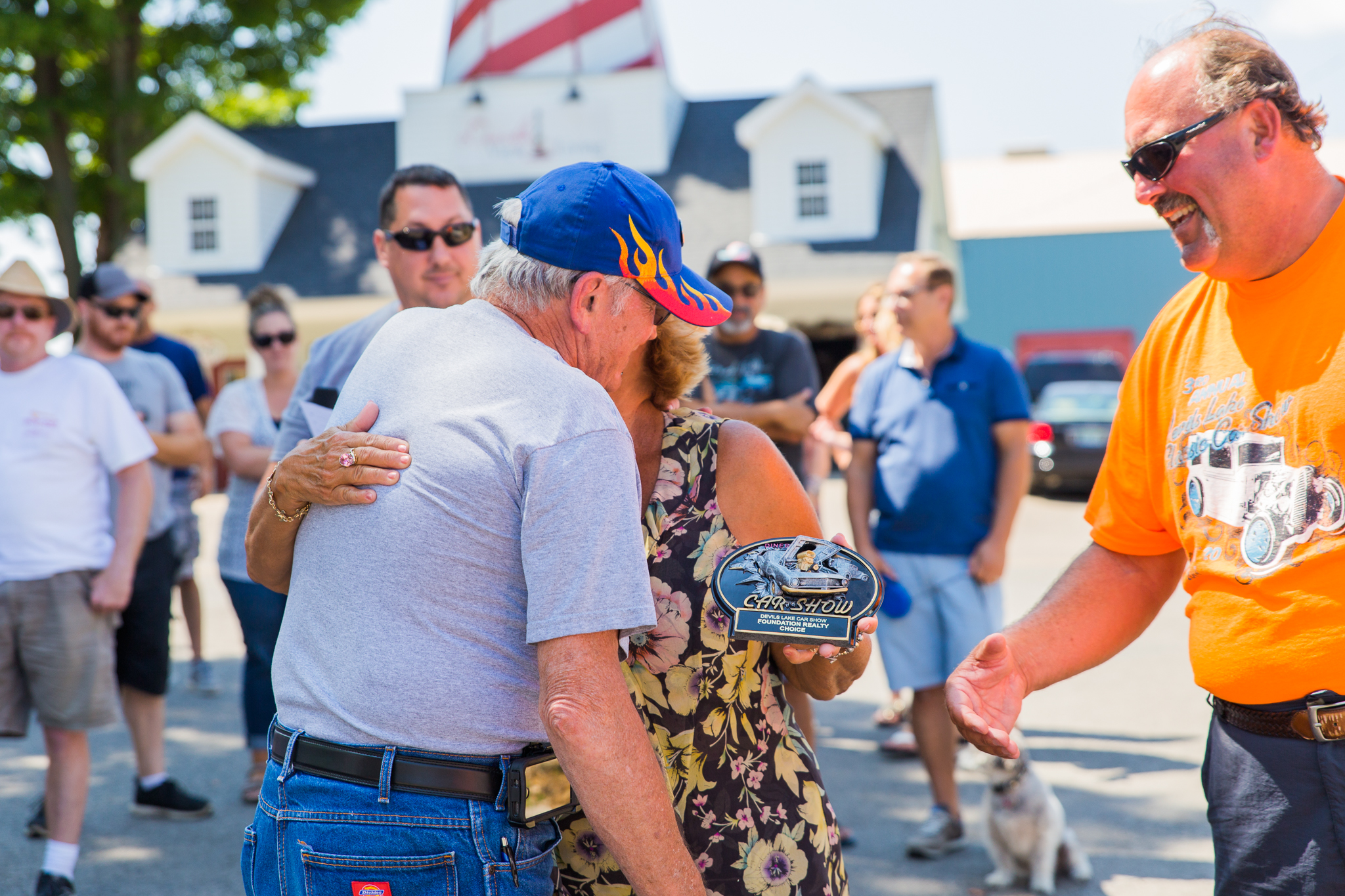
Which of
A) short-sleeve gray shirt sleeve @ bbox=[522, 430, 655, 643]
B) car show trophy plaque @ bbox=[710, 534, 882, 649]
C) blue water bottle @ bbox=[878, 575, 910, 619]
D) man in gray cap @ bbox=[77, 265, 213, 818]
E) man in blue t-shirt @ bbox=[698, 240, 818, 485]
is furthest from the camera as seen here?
man in blue t-shirt @ bbox=[698, 240, 818, 485]

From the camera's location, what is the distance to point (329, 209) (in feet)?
68.3

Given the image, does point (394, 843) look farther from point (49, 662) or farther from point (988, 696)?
point (49, 662)

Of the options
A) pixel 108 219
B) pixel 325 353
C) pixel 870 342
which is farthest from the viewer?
pixel 108 219

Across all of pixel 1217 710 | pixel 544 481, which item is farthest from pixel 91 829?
pixel 1217 710

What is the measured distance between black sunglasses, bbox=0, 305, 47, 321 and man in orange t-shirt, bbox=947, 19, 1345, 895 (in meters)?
3.73

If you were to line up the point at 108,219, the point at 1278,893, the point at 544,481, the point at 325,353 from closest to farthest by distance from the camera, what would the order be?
the point at 544,481 < the point at 1278,893 < the point at 325,353 < the point at 108,219

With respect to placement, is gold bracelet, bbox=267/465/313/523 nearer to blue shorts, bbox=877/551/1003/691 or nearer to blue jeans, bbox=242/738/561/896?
blue jeans, bbox=242/738/561/896

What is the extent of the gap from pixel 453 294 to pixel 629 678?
1.84m

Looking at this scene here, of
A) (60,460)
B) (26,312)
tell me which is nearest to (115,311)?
(26,312)

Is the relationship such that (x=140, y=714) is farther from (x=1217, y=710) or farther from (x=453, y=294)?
(x=1217, y=710)

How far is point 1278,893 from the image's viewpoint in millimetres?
2037

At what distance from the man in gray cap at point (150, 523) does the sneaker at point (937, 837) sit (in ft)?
9.91

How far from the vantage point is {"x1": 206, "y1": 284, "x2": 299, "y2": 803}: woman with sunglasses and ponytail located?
452 cm

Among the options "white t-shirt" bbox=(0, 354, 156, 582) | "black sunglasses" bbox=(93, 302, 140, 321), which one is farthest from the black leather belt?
"black sunglasses" bbox=(93, 302, 140, 321)
